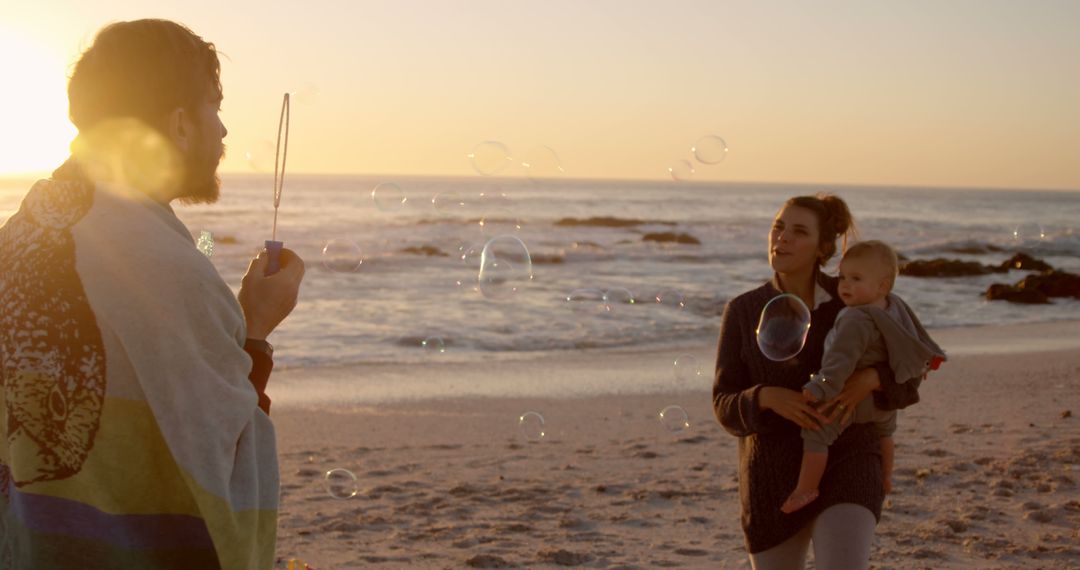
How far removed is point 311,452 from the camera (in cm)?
775

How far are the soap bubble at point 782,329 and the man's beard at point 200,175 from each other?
6.85ft

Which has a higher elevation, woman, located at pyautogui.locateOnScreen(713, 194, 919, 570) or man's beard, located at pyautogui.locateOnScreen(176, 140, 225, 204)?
man's beard, located at pyautogui.locateOnScreen(176, 140, 225, 204)

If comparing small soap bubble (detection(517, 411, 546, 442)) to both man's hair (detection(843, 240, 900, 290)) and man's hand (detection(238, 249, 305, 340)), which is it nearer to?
man's hair (detection(843, 240, 900, 290))

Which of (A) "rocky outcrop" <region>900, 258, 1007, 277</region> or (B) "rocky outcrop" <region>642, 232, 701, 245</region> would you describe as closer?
(A) "rocky outcrop" <region>900, 258, 1007, 277</region>

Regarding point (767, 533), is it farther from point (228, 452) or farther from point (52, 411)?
point (52, 411)

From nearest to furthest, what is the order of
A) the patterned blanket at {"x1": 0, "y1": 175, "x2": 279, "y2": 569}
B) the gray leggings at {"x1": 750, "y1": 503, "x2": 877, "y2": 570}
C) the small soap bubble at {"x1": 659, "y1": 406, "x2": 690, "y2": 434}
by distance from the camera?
the patterned blanket at {"x1": 0, "y1": 175, "x2": 279, "y2": 569} < the gray leggings at {"x1": 750, "y1": 503, "x2": 877, "y2": 570} < the small soap bubble at {"x1": 659, "y1": 406, "x2": 690, "y2": 434}

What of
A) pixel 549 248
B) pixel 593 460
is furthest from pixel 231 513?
pixel 549 248

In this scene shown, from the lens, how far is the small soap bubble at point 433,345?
12697 mm

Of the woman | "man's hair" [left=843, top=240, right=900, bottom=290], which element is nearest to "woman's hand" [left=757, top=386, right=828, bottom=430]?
the woman

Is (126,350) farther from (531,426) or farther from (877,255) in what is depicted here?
(531,426)

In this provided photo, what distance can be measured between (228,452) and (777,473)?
2.09 meters

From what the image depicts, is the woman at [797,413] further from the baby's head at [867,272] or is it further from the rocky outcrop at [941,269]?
the rocky outcrop at [941,269]

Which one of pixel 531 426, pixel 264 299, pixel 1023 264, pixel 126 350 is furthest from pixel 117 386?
pixel 1023 264

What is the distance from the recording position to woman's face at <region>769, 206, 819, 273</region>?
375 cm
